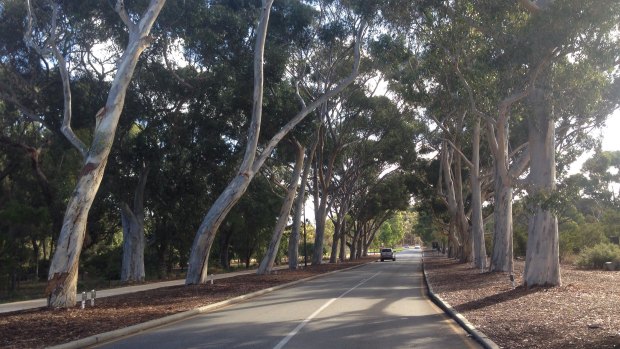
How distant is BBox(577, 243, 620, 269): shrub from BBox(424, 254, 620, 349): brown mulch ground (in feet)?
29.1

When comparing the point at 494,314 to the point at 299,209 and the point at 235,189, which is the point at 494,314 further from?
the point at 299,209

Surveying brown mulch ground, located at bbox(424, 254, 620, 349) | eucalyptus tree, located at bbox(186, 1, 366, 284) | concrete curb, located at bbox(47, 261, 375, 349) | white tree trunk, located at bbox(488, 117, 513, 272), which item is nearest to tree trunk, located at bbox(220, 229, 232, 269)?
eucalyptus tree, located at bbox(186, 1, 366, 284)

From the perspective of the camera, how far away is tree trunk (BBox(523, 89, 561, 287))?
17391 mm

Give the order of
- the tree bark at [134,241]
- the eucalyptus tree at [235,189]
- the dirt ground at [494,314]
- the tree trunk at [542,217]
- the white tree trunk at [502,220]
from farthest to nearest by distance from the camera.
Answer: the tree bark at [134,241] < the white tree trunk at [502,220] < the eucalyptus tree at [235,189] < the tree trunk at [542,217] < the dirt ground at [494,314]

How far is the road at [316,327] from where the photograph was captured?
10539mm

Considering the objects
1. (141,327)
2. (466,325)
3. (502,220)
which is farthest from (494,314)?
(502,220)

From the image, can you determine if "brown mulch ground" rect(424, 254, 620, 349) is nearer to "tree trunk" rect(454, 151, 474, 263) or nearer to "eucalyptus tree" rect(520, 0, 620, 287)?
"eucalyptus tree" rect(520, 0, 620, 287)

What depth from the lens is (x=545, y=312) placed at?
43.2 ft

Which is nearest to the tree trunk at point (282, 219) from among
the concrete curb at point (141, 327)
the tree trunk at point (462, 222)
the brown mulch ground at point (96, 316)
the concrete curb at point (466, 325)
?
the brown mulch ground at point (96, 316)

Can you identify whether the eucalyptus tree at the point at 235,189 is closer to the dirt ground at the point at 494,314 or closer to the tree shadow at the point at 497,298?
the dirt ground at the point at 494,314

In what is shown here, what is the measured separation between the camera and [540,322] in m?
11.9

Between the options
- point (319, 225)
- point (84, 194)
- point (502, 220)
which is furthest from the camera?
point (319, 225)

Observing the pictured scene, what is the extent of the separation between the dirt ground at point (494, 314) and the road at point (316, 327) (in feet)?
2.86

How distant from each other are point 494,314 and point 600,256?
62.8 feet
